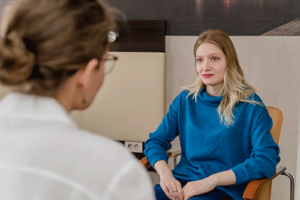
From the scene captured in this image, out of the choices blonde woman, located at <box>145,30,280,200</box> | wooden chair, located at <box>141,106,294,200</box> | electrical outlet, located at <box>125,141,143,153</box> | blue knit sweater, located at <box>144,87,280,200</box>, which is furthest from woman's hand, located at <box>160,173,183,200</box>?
electrical outlet, located at <box>125,141,143,153</box>

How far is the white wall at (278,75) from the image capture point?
2.21 m

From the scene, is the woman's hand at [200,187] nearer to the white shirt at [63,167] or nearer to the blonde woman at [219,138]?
the blonde woman at [219,138]

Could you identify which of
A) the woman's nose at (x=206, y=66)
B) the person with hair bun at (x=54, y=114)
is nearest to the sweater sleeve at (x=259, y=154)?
the woman's nose at (x=206, y=66)

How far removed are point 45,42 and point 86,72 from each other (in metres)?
0.11

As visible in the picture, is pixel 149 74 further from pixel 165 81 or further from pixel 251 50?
pixel 251 50

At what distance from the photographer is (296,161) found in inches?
90.9

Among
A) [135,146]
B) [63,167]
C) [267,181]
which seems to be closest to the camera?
[63,167]

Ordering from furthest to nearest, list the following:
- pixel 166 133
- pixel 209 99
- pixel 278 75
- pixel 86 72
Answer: pixel 278 75 → pixel 166 133 → pixel 209 99 → pixel 86 72

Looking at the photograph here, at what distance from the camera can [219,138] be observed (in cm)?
163

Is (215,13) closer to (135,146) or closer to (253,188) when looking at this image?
(135,146)

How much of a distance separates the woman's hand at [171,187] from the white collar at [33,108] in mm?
1072

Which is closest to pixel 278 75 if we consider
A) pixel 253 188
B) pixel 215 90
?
pixel 215 90

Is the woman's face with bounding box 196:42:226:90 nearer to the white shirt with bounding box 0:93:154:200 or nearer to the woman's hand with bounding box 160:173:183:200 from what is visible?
the woman's hand with bounding box 160:173:183:200

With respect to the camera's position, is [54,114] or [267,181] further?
[267,181]
